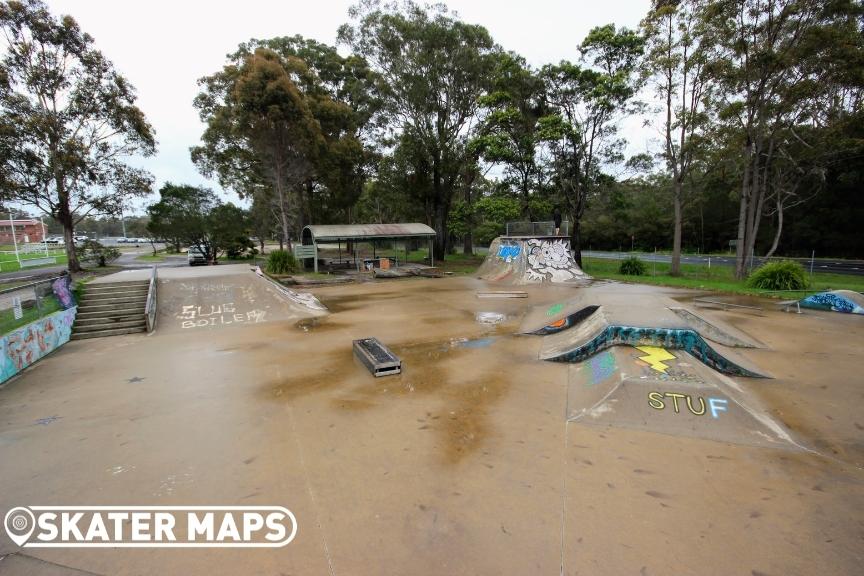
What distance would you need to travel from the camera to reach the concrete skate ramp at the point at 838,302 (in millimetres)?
11016

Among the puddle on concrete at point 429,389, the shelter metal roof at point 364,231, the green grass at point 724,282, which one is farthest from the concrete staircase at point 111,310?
the green grass at point 724,282

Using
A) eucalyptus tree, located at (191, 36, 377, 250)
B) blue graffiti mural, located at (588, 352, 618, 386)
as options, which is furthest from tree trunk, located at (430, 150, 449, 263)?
blue graffiti mural, located at (588, 352, 618, 386)

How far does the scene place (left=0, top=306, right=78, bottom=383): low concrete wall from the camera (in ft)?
24.3

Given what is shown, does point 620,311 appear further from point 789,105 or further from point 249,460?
point 789,105

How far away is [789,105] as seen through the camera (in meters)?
17.0

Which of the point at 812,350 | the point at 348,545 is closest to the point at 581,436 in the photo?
the point at 348,545

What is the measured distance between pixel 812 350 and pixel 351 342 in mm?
9750

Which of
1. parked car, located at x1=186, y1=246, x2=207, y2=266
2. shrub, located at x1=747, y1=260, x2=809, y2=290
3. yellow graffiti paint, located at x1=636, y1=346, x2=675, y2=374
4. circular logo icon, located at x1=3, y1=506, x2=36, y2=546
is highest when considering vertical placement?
parked car, located at x1=186, y1=246, x2=207, y2=266

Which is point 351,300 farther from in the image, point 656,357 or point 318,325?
point 656,357

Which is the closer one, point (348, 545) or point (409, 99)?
point (348, 545)

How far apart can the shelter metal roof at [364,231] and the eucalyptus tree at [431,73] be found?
4720mm

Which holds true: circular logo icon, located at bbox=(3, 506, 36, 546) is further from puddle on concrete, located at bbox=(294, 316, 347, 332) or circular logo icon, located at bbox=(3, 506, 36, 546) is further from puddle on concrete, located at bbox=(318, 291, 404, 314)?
puddle on concrete, located at bbox=(318, 291, 404, 314)

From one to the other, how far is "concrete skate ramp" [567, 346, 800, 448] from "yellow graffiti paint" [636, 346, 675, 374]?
1cm

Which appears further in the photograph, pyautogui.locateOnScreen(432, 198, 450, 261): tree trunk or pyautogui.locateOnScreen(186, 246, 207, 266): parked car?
pyautogui.locateOnScreen(186, 246, 207, 266): parked car
